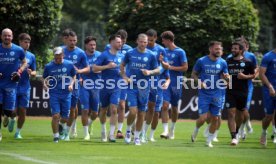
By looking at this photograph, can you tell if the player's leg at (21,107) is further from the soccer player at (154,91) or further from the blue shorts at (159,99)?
the blue shorts at (159,99)

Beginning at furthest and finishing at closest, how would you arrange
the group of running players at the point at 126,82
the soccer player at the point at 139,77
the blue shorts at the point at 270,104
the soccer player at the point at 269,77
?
the blue shorts at the point at 270,104 < the soccer player at the point at 269,77 < the group of running players at the point at 126,82 < the soccer player at the point at 139,77

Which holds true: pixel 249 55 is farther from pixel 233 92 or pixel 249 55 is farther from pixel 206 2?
pixel 206 2

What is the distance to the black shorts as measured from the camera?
20.7 meters

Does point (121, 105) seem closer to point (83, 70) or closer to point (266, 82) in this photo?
Result: point (83, 70)

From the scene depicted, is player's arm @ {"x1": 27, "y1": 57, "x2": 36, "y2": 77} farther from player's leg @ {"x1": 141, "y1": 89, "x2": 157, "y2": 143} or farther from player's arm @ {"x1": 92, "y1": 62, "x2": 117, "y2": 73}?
player's leg @ {"x1": 141, "y1": 89, "x2": 157, "y2": 143}

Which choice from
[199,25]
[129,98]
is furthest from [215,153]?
[199,25]

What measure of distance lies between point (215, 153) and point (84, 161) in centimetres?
357

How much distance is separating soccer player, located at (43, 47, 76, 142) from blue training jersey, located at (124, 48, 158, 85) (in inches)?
56.0

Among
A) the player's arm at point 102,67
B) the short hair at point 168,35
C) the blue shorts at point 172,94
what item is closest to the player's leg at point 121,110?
the player's arm at point 102,67

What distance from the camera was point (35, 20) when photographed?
30844mm

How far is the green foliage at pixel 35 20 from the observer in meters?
A: 30.2

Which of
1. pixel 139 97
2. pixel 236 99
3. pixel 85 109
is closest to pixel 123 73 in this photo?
pixel 139 97

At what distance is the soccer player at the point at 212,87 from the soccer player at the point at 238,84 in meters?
0.65

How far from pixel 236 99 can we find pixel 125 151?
14.3ft
